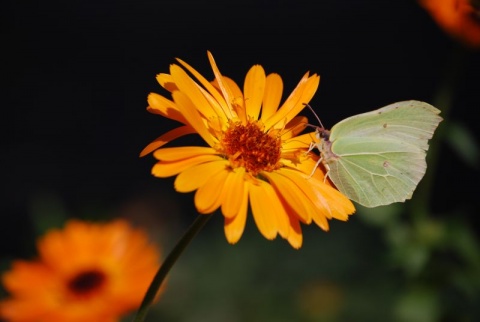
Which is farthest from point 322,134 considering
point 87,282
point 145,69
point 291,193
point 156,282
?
point 145,69

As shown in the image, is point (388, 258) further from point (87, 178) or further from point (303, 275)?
point (87, 178)

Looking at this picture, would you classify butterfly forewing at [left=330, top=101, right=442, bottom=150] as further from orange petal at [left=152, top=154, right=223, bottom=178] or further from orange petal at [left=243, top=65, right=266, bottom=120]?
orange petal at [left=152, top=154, right=223, bottom=178]

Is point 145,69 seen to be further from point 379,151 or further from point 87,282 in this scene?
point 379,151

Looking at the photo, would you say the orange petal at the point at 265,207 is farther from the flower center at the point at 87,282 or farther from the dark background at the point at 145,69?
the dark background at the point at 145,69

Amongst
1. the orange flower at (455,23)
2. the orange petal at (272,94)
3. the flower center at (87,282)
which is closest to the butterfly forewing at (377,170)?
the orange petal at (272,94)

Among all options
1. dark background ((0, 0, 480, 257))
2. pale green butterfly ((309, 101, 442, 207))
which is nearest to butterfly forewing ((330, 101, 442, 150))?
pale green butterfly ((309, 101, 442, 207))

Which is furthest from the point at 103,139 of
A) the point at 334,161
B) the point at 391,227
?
the point at 334,161
